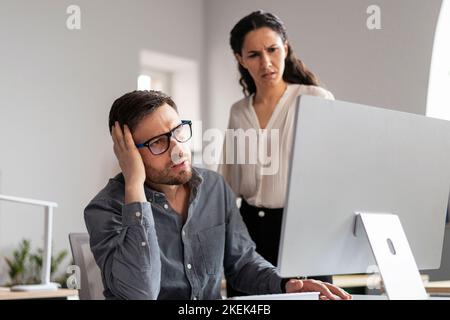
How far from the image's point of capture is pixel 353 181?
107 centimetres

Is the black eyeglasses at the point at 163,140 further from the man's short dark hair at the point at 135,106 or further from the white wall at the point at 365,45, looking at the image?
the white wall at the point at 365,45

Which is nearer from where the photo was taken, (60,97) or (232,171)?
(232,171)

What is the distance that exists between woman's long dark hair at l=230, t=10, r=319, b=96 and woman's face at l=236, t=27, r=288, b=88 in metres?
0.02

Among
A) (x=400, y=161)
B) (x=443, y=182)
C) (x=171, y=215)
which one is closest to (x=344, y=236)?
(x=400, y=161)

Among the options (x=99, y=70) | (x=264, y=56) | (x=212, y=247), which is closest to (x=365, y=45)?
(x=99, y=70)

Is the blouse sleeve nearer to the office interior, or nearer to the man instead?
the man

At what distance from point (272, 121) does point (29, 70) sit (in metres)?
2.73

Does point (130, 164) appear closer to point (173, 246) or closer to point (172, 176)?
point (172, 176)

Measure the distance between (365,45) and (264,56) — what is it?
210cm

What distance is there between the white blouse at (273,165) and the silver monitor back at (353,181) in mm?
671

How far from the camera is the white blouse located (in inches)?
73.4
